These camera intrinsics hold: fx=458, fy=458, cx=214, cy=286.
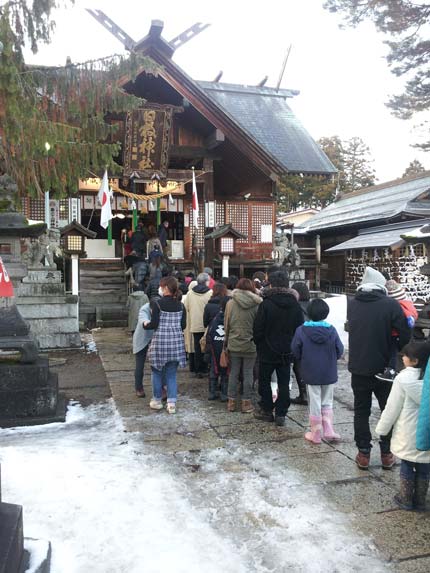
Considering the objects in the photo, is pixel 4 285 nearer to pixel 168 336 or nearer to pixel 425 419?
pixel 168 336

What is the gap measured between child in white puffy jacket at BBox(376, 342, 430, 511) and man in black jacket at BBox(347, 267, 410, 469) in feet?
1.76

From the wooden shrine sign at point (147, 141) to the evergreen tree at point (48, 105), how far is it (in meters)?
6.22

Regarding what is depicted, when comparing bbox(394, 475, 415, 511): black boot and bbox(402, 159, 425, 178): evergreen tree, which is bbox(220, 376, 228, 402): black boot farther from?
bbox(402, 159, 425, 178): evergreen tree

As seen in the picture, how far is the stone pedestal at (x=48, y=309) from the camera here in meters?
9.66

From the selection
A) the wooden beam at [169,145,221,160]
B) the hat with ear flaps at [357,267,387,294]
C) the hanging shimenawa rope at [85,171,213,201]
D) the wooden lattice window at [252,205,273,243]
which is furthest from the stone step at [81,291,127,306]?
the hat with ear flaps at [357,267,387,294]

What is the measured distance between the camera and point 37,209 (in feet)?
47.7

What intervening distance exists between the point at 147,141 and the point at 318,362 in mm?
11637

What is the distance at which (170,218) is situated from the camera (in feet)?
68.3

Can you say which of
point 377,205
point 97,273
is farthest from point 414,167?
point 97,273

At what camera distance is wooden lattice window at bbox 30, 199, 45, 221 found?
14453mm

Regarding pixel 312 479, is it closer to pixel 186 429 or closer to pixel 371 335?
pixel 371 335

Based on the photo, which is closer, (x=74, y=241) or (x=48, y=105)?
(x=48, y=105)

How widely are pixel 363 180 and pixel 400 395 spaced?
42.1 metres

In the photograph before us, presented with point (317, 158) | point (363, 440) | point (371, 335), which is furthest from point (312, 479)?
point (317, 158)
